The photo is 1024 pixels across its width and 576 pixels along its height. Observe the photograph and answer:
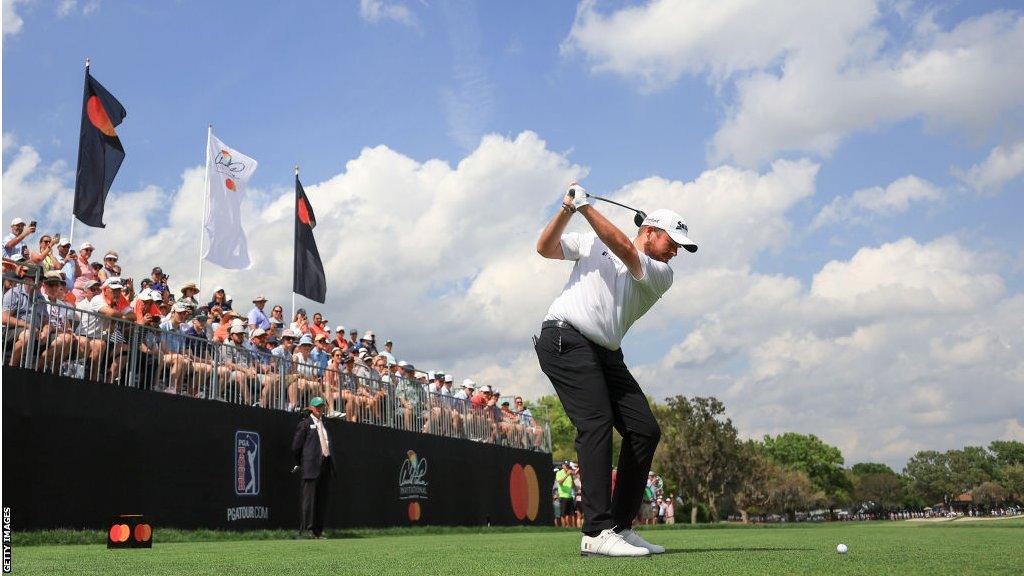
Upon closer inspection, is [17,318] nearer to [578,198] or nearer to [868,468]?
[578,198]

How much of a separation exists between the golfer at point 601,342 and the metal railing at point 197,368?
25.5 feet

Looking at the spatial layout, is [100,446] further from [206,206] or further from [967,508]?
[967,508]

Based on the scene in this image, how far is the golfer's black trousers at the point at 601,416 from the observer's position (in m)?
5.75

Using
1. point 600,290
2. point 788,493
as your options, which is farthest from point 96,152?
point 788,493

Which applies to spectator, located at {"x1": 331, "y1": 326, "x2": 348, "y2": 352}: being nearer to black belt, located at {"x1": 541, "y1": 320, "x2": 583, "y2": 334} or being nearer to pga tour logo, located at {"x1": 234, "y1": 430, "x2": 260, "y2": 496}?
pga tour logo, located at {"x1": 234, "y1": 430, "x2": 260, "y2": 496}

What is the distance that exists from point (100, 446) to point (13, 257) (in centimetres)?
291

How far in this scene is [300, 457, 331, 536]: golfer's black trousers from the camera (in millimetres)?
14008

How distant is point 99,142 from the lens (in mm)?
17312

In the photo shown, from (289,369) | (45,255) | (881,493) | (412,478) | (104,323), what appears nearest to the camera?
(104,323)

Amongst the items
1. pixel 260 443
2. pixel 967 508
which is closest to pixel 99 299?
pixel 260 443

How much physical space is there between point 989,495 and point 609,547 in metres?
122

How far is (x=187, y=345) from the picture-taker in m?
13.6

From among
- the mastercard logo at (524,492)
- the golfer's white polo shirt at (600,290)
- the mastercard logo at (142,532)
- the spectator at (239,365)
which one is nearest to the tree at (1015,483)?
the mastercard logo at (524,492)

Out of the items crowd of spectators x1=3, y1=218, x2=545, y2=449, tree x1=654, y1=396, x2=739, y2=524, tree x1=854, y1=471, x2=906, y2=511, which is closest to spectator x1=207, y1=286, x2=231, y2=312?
crowd of spectators x1=3, y1=218, x2=545, y2=449
